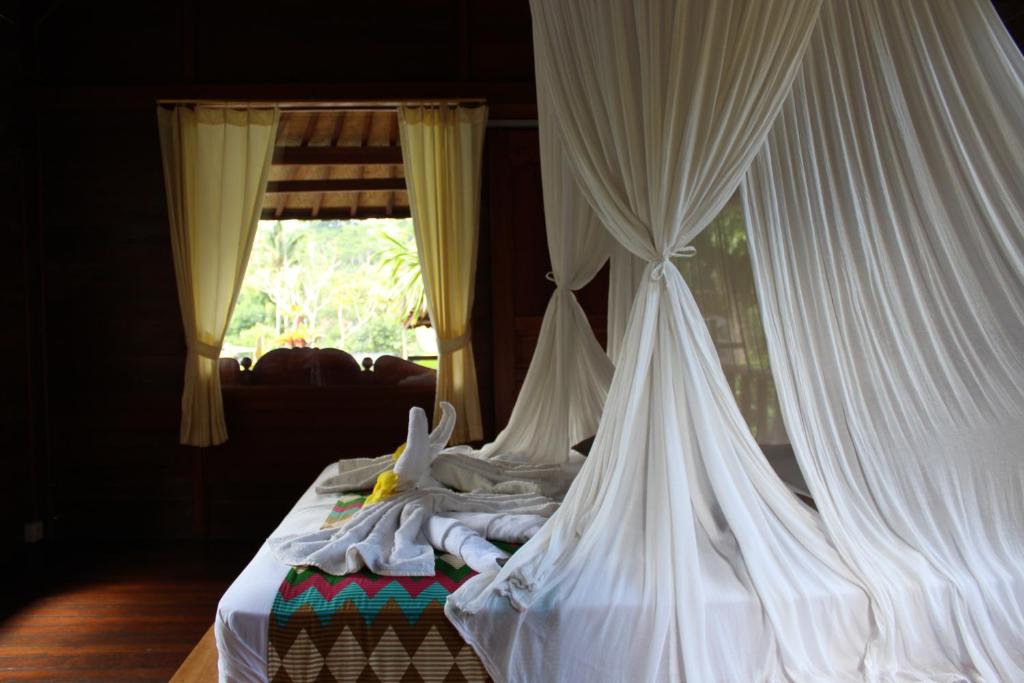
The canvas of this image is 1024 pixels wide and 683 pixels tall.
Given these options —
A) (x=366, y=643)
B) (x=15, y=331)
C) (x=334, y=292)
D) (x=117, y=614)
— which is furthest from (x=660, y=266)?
(x=15, y=331)

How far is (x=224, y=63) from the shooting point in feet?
15.2

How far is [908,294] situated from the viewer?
7.80ft

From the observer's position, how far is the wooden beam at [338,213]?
4.71 m

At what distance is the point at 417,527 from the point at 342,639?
48 cm

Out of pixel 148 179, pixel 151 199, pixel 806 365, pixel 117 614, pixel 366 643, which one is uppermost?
pixel 148 179

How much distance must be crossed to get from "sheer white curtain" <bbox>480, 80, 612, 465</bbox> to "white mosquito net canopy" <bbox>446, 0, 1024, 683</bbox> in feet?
3.68

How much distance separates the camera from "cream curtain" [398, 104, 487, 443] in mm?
Answer: 4574

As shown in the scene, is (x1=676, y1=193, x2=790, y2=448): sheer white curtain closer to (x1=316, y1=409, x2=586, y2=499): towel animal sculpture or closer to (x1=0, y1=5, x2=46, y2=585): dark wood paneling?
(x1=316, y1=409, x2=586, y2=499): towel animal sculpture

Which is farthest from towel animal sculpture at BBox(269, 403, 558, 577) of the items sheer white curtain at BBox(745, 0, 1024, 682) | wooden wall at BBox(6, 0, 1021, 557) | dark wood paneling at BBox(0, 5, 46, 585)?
dark wood paneling at BBox(0, 5, 46, 585)

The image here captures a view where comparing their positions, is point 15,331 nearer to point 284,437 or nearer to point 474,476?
point 284,437

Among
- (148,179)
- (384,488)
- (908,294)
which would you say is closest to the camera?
(908,294)

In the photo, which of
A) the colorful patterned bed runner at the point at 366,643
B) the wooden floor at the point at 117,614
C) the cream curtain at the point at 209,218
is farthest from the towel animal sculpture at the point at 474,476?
the cream curtain at the point at 209,218

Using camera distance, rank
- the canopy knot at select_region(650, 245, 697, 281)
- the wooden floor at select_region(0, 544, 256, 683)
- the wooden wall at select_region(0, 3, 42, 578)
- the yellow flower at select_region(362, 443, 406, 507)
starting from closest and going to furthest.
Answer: the canopy knot at select_region(650, 245, 697, 281) → the yellow flower at select_region(362, 443, 406, 507) → the wooden floor at select_region(0, 544, 256, 683) → the wooden wall at select_region(0, 3, 42, 578)

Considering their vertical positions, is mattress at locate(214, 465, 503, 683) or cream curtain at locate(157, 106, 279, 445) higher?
cream curtain at locate(157, 106, 279, 445)
